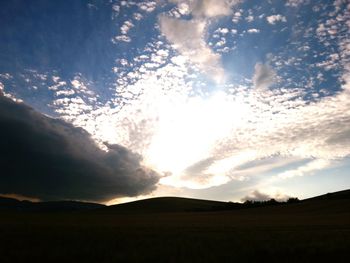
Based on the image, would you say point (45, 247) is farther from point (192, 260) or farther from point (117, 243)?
point (192, 260)

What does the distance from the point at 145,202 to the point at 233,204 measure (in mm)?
36345

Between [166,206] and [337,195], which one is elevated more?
[166,206]

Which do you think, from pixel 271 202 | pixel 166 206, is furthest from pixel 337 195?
pixel 166 206

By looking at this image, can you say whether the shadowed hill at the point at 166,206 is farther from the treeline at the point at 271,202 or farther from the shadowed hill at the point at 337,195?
the shadowed hill at the point at 337,195

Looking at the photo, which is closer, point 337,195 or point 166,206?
point 337,195

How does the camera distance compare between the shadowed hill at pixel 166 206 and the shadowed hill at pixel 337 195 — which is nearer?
the shadowed hill at pixel 337 195

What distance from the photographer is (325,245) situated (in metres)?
18.2

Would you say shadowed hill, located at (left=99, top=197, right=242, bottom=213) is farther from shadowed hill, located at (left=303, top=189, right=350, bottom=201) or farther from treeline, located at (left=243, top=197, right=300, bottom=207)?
shadowed hill, located at (left=303, top=189, right=350, bottom=201)

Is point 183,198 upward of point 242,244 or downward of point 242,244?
upward

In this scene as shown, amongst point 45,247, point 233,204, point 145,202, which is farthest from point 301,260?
point 145,202

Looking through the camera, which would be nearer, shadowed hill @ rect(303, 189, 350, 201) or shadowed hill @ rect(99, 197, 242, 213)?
shadowed hill @ rect(303, 189, 350, 201)

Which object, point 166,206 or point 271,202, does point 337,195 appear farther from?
point 166,206

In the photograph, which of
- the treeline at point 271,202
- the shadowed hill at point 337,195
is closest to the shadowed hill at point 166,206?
the treeline at point 271,202

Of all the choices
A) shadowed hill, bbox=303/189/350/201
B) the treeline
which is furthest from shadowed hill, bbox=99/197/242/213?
shadowed hill, bbox=303/189/350/201
